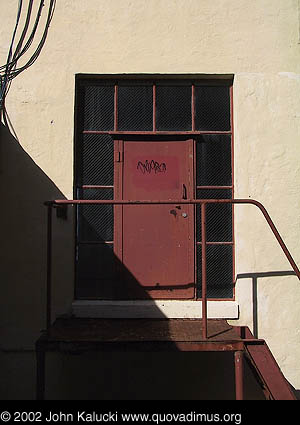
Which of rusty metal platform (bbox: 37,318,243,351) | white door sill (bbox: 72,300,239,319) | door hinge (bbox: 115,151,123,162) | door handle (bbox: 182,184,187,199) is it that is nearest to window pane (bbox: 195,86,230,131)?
door handle (bbox: 182,184,187,199)

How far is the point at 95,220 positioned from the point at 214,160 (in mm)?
1371

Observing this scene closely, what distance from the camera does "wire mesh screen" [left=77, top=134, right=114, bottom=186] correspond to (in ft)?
15.9

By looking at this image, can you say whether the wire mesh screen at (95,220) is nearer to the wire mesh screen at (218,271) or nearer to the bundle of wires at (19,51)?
the wire mesh screen at (218,271)

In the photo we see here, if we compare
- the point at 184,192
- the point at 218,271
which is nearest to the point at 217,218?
the point at 184,192

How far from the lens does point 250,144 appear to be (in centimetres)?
473

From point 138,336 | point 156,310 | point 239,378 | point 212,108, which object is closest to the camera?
point 239,378

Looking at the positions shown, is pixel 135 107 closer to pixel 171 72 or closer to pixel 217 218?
pixel 171 72

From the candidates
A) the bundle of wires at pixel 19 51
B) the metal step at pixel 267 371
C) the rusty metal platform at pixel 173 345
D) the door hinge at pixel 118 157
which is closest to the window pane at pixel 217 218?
the door hinge at pixel 118 157

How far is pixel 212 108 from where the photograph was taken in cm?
491

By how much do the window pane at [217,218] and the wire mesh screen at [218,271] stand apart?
4.0 inches

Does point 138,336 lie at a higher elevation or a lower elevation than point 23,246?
lower

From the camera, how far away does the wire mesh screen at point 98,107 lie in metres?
4.91

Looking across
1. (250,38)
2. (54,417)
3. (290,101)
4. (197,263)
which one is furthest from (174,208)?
(54,417)

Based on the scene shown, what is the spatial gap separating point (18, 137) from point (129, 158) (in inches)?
44.7
